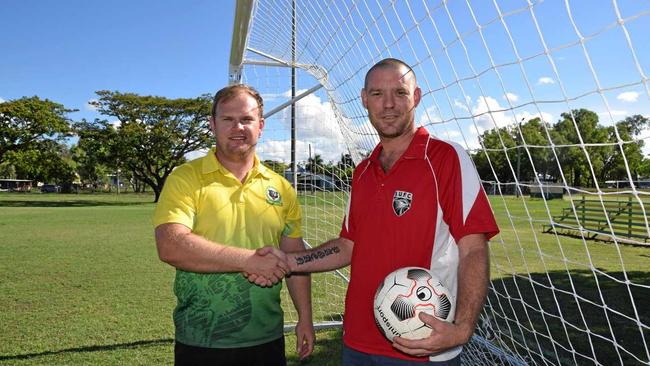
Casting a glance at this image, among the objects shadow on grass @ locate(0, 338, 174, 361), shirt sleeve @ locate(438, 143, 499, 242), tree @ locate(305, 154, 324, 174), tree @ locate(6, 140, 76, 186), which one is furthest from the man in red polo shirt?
tree @ locate(6, 140, 76, 186)

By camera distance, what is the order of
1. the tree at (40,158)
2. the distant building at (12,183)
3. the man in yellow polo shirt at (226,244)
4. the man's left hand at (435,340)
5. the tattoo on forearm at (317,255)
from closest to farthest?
the man's left hand at (435,340), the man in yellow polo shirt at (226,244), the tattoo on forearm at (317,255), the tree at (40,158), the distant building at (12,183)

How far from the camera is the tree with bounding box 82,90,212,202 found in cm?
4334

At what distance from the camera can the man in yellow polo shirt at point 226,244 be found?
2.50 m

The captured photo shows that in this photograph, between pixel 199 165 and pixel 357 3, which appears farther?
pixel 357 3

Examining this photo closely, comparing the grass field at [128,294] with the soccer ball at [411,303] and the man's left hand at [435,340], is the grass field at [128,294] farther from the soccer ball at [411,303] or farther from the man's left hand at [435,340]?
the man's left hand at [435,340]

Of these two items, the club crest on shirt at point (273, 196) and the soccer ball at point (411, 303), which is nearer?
the soccer ball at point (411, 303)

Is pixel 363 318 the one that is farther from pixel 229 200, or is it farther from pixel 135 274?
pixel 135 274

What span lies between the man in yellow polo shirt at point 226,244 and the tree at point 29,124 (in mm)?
48549

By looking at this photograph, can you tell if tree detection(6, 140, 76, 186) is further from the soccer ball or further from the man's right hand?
the soccer ball

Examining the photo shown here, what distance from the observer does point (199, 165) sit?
282cm

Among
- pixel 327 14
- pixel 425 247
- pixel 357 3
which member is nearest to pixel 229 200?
pixel 425 247

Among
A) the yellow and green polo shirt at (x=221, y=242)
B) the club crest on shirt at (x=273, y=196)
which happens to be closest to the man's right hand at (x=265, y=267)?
the yellow and green polo shirt at (x=221, y=242)

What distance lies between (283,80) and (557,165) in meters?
5.71

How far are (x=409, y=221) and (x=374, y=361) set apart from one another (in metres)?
0.69
